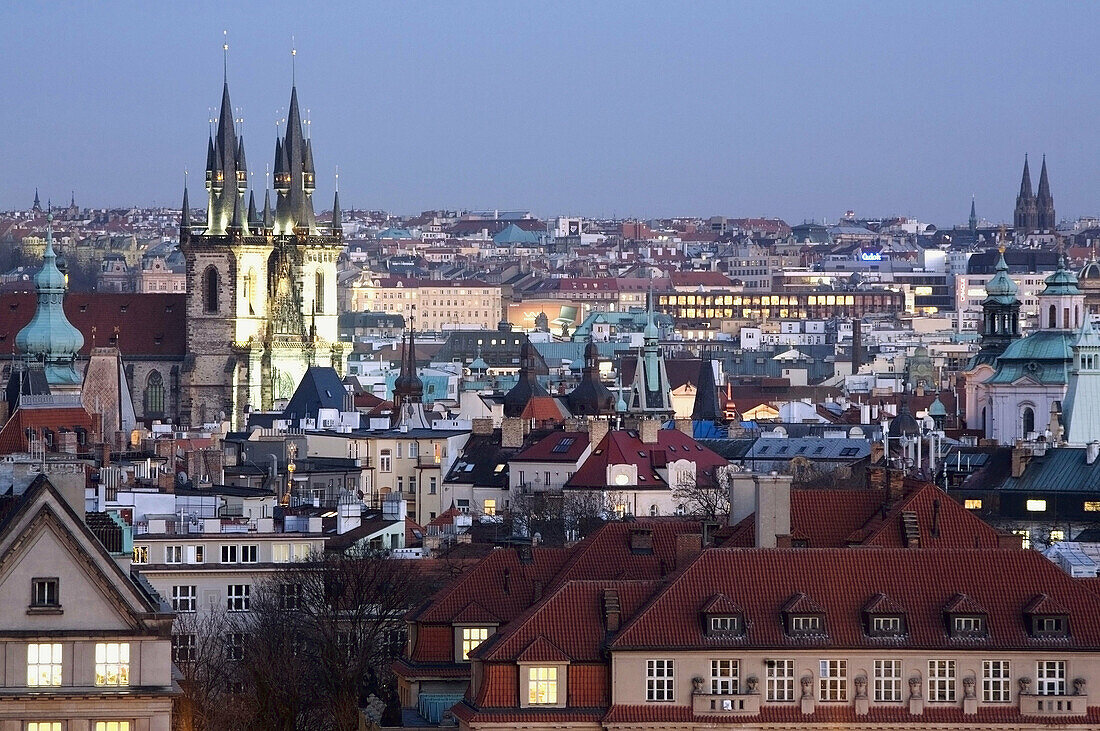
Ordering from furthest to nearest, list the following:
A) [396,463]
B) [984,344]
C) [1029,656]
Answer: [984,344]
[396,463]
[1029,656]

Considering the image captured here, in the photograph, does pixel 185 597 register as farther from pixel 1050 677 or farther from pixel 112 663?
pixel 1050 677

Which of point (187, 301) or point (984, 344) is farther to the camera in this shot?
point (187, 301)

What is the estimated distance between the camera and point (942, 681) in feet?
130

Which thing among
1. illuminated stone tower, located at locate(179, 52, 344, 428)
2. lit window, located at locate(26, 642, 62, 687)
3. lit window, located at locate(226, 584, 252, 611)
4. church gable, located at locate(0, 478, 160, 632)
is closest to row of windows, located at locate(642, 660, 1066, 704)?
church gable, located at locate(0, 478, 160, 632)

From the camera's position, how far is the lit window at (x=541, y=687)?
3856 cm

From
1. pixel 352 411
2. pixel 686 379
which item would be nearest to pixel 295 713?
pixel 352 411

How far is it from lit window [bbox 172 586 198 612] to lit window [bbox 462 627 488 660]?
15252mm

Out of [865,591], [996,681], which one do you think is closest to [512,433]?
[865,591]

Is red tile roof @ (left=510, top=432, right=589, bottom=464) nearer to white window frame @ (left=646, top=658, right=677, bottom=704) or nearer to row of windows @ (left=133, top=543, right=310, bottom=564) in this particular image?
row of windows @ (left=133, top=543, right=310, bottom=564)

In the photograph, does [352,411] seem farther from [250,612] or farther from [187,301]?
[250,612]

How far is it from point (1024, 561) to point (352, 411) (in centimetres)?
8566

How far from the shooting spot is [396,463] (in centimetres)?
10056

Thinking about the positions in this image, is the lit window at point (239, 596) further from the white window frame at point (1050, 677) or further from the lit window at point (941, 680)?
the white window frame at point (1050, 677)

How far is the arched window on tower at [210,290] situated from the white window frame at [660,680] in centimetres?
10813
